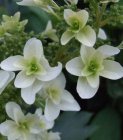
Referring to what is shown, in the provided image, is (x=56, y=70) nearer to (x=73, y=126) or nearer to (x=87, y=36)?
(x=87, y=36)

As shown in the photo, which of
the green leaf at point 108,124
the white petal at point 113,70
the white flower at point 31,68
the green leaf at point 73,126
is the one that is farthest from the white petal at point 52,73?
the green leaf at point 108,124

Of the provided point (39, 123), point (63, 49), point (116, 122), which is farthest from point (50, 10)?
point (116, 122)

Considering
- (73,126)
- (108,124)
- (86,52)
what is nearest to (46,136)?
(86,52)

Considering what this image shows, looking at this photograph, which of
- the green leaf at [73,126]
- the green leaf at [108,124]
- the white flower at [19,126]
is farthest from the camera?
the green leaf at [108,124]

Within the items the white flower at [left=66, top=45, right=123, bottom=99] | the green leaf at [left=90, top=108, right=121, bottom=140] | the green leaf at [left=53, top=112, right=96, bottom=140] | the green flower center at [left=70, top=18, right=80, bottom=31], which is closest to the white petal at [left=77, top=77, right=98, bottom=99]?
the white flower at [left=66, top=45, right=123, bottom=99]

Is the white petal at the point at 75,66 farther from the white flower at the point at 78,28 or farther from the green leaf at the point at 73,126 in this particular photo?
the green leaf at the point at 73,126

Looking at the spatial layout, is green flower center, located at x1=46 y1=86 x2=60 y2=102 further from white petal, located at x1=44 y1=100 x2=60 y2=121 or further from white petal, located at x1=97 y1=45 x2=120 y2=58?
white petal, located at x1=97 y1=45 x2=120 y2=58

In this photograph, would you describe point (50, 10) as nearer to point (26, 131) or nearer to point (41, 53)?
point (41, 53)
